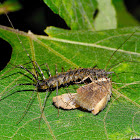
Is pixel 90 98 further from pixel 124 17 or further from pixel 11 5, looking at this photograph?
pixel 124 17

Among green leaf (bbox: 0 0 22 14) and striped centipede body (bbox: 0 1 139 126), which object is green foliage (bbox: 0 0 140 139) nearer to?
striped centipede body (bbox: 0 1 139 126)

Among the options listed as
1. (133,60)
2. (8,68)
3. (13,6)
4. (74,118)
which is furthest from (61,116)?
(13,6)

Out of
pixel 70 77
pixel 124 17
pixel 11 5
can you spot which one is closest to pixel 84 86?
pixel 70 77

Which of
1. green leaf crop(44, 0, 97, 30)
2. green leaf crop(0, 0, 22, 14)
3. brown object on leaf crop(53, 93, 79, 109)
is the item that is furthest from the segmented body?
green leaf crop(0, 0, 22, 14)

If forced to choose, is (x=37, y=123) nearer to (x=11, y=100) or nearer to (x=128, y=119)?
(x=11, y=100)

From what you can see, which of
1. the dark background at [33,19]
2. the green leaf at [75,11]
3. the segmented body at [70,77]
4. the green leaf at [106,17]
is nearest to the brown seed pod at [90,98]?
the segmented body at [70,77]

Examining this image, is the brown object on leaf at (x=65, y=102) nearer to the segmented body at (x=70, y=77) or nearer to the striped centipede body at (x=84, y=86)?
the striped centipede body at (x=84, y=86)
